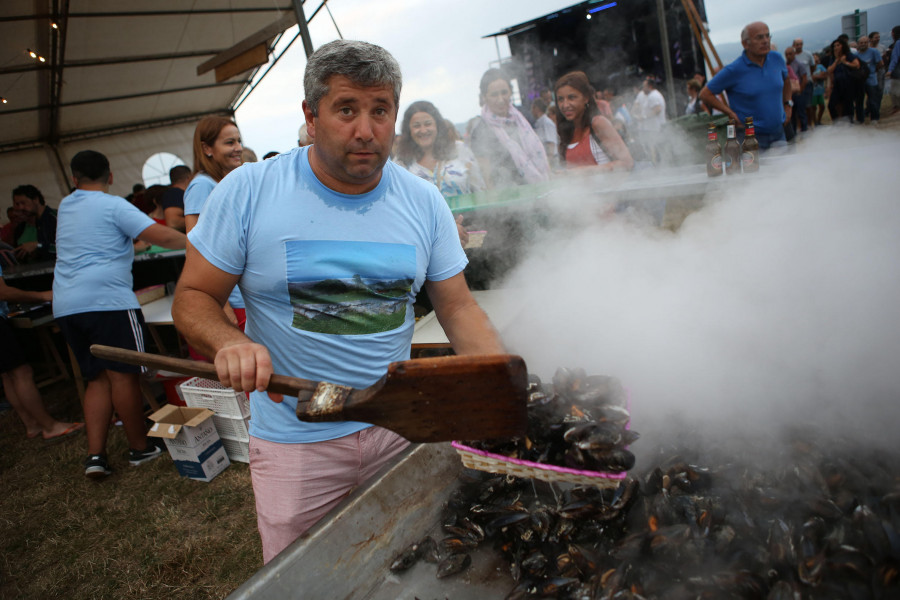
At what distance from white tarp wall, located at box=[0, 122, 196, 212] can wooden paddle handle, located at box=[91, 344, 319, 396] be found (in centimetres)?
1158

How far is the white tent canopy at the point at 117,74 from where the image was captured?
23.6 feet

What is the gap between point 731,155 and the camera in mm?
3760

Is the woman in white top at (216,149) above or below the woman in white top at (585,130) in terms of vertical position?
above

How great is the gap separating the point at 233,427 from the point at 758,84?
5.50 meters

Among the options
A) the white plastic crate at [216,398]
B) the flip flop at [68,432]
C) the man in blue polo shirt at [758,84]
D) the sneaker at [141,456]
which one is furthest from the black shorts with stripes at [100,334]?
the man in blue polo shirt at [758,84]

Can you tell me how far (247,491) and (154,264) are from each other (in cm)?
392

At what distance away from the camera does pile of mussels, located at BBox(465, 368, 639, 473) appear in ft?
4.89

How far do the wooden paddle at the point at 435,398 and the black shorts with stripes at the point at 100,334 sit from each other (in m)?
2.92

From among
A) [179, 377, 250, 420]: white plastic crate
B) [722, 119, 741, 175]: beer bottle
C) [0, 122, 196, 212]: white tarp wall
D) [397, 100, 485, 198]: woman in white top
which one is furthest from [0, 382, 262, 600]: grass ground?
[0, 122, 196, 212]: white tarp wall

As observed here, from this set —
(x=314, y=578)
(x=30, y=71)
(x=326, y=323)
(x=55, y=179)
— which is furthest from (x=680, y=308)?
(x=55, y=179)

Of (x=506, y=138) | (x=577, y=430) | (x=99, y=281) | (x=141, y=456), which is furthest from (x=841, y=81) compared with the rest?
(x=141, y=456)

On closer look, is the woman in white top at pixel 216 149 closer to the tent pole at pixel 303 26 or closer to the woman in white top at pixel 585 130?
the woman in white top at pixel 585 130

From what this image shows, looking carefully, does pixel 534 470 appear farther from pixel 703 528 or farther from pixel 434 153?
pixel 434 153

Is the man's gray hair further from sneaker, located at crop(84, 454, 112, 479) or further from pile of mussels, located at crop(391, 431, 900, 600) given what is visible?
sneaker, located at crop(84, 454, 112, 479)
